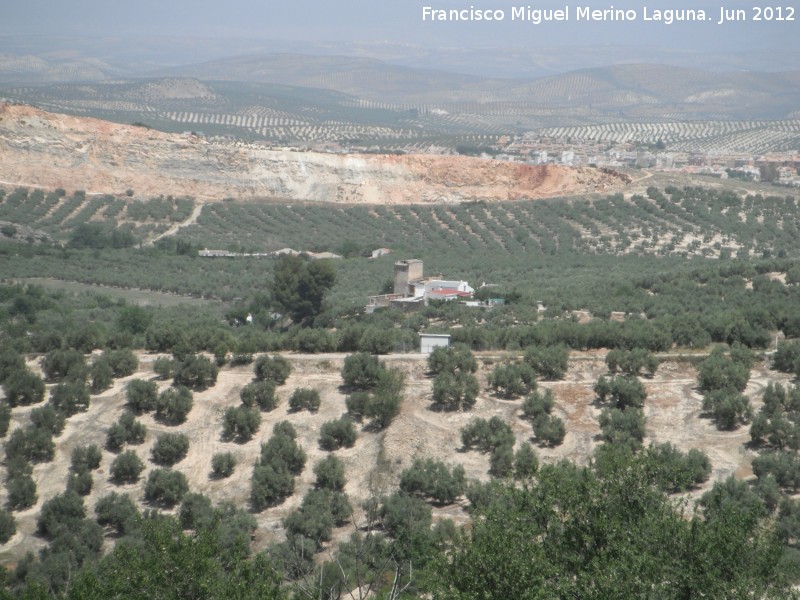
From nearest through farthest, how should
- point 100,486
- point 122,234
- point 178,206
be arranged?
1. point 100,486
2. point 122,234
3. point 178,206

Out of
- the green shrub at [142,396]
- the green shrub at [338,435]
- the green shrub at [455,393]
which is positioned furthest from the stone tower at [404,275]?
the green shrub at [338,435]

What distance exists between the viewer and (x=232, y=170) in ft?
235

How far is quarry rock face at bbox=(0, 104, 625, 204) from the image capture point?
67.8 metres

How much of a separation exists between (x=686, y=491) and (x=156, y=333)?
13621mm

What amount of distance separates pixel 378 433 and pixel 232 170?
51.2m

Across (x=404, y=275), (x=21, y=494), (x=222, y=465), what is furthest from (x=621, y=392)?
(x=404, y=275)

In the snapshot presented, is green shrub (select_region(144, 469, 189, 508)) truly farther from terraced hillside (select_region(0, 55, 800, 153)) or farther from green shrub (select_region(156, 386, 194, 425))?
terraced hillside (select_region(0, 55, 800, 153))

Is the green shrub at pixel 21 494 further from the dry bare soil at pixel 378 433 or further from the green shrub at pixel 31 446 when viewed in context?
the green shrub at pixel 31 446

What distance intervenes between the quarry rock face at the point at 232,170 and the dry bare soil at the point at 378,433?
43.5 meters

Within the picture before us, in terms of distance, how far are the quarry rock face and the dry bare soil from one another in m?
43.5

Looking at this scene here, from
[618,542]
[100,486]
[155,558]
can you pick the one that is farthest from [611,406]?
[155,558]

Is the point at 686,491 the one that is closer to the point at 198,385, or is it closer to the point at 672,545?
the point at 672,545

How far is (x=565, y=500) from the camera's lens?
12.5m

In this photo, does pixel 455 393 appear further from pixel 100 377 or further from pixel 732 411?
pixel 100 377
